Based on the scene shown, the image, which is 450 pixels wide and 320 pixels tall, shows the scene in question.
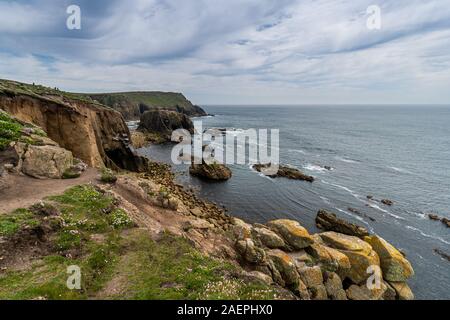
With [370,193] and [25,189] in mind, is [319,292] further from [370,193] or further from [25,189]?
[370,193]

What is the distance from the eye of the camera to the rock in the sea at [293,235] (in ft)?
82.6

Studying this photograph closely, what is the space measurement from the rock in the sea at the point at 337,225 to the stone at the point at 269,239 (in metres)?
14.5

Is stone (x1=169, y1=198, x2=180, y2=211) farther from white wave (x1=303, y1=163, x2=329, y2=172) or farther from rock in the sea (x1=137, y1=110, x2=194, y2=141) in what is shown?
rock in the sea (x1=137, y1=110, x2=194, y2=141)

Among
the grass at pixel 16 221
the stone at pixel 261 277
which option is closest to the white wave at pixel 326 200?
the stone at pixel 261 277

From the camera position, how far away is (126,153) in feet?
165

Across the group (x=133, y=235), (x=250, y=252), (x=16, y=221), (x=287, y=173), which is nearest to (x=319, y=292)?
(x=250, y=252)

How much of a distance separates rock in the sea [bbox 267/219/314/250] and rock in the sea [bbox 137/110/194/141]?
255 ft

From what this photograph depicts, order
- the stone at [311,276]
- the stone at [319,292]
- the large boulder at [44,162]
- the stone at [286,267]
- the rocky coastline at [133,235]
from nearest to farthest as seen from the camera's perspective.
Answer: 1. the rocky coastline at [133,235]
2. the stone at [286,267]
3. the stone at [319,292]
4. the stone at [311,276]
5. the large boulder at [44,162]

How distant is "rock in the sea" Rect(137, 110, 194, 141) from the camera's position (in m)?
104

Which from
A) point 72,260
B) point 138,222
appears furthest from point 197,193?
point 72,260

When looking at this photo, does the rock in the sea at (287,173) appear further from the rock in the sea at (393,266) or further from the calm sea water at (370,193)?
the rock in the sea at (393,266)

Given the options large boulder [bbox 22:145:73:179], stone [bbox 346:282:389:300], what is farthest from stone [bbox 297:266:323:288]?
large boulder [bbox 22:145:73:179]

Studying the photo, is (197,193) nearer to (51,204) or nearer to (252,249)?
(252,249)
